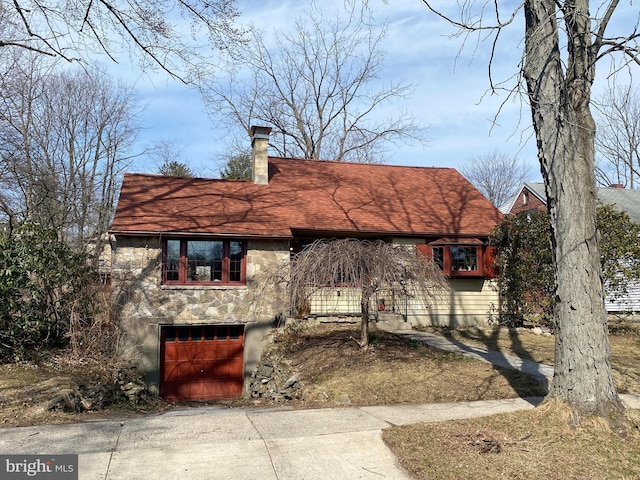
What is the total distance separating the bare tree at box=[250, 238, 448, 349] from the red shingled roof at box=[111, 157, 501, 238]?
14.3ft

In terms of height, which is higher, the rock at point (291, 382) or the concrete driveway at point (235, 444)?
the concrete driveway at point (235, 444)

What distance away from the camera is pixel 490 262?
1727cm

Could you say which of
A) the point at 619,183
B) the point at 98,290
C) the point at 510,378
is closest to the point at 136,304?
the point at 98,290

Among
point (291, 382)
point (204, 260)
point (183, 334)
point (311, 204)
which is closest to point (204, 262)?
point (204, 260)

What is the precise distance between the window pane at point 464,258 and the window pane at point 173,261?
351 inches

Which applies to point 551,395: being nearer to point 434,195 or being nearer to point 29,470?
point 29,470

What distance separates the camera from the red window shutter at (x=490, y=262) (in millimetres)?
17250

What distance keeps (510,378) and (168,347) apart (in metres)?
9.16

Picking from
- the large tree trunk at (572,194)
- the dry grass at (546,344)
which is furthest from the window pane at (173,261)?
the large tree trunk at (572,194)

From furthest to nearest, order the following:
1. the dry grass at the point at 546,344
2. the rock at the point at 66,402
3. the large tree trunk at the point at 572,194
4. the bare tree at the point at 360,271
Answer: the bare tree at the point at 360,271, the dry grass at the point at 546,344, the rock at the point at 66,402, the large tree trunk at the point at 572,194

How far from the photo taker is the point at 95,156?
29828mm

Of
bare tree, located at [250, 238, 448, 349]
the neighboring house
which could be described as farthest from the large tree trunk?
the neighboring house

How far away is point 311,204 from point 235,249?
354 cm

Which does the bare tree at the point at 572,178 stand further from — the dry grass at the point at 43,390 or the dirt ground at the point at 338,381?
the dry grass at the point at 43,390
